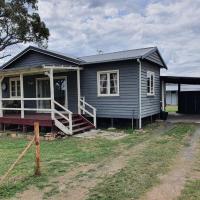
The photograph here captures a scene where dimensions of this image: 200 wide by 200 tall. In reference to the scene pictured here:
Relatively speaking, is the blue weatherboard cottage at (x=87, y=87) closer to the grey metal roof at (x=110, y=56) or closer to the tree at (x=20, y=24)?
the grey metal roof at (x=110, y=56)

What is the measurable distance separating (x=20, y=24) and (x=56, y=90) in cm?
1062

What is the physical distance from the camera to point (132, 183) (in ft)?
16.5

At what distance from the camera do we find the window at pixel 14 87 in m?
15.6

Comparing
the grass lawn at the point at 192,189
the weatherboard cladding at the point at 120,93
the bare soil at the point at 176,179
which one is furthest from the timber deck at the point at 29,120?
the grass lawn at the point at 192,189

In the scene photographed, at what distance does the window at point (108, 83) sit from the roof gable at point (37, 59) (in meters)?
1.42

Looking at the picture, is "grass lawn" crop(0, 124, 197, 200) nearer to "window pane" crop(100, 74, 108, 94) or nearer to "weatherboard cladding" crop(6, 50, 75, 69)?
"window pane" crop(100, 74, 108, 94)

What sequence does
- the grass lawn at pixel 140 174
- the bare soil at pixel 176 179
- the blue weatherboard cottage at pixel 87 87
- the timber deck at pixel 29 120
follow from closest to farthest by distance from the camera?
the bare soil at pixel 176 179 → the grass lawn at pixel 140 174 → the timber deck at pixel 29 120 → the blue weatherboard cottage at pixel 87 87

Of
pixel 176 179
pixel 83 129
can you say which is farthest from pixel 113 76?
pixel 176 179

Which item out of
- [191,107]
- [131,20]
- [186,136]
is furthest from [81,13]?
[186,136]

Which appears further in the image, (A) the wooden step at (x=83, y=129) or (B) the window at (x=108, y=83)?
(B) the window at (x=108, y=83)

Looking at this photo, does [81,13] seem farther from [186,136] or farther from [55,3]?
[186,136]

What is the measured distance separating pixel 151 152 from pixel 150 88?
21.6 feet

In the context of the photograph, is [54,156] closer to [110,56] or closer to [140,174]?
[140,174]

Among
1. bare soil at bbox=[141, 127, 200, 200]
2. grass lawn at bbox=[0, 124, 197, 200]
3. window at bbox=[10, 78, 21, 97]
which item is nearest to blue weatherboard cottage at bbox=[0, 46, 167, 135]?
window at bbox=[10, 78, 21, 97]
